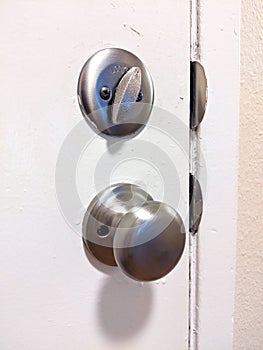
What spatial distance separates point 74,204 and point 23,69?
10cm

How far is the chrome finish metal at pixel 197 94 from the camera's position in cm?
32

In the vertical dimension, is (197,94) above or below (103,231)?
above

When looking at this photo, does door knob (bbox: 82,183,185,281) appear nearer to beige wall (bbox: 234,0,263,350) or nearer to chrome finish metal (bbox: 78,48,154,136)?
chrome finish metal (bbox: 78,48,154,136)

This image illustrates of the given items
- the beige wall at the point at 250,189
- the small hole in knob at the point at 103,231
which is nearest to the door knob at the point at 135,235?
the small hole in knob at the point at 103,231

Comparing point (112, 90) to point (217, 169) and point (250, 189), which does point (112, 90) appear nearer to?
point (217, 169)

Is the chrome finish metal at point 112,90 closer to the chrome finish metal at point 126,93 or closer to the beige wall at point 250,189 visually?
the chrome finish metal at point 126,93

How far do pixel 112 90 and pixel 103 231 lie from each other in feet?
0.33

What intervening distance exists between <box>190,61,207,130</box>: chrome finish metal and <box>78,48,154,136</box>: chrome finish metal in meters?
0.05

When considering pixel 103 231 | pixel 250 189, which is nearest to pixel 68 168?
pixel 103 231

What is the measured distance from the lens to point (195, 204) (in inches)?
13.2

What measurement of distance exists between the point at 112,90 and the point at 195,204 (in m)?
0.12

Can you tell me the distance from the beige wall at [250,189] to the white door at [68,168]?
129 millimetres

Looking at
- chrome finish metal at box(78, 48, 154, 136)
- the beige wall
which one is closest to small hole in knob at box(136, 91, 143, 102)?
chrome finish metal at box(78, 48, 154, 136)

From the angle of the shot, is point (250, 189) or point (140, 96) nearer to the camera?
point (140, 96)
